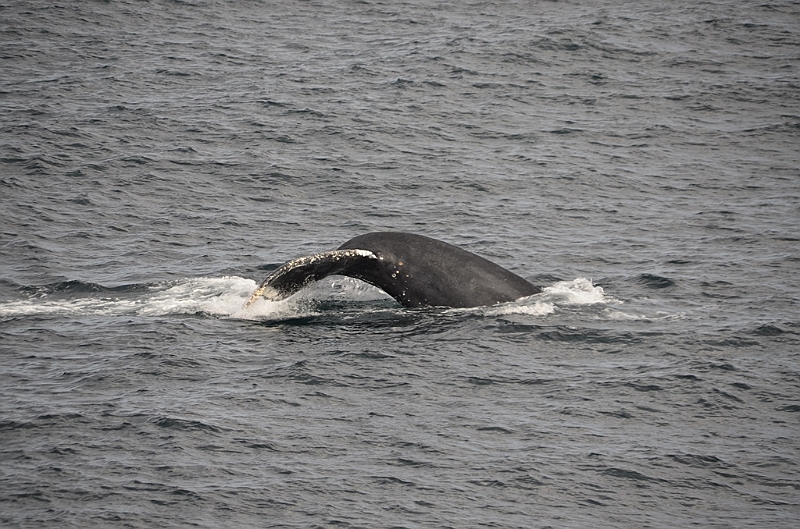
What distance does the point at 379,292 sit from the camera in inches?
674

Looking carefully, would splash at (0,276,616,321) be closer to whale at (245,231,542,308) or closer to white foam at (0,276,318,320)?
white foam at (0,276,318,320)

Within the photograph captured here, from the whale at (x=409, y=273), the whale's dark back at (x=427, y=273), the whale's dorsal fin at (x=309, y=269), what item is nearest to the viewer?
the whale's dorsal fin at (x=309, y=269)

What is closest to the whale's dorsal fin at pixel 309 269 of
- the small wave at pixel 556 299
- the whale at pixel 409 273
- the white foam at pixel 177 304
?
the whale at pixel 409 273

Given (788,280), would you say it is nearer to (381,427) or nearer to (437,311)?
(437,311)

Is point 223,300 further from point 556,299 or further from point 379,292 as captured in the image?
point 556,299

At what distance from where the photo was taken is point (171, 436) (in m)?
12.0

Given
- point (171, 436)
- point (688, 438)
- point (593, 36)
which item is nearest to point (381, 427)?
point (171, 436)

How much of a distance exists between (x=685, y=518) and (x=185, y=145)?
60.4 ft

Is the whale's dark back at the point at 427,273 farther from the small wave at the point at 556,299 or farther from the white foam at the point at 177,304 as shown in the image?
the white foam at the point at 177,304

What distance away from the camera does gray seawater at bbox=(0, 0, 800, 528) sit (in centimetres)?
1124

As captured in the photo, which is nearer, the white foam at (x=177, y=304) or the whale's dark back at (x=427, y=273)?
the whale's dark back at (x=427, y=273)

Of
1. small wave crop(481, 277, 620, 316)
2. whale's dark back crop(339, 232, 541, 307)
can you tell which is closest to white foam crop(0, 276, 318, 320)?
whale's dark back crop(339, 232, 541, 307)

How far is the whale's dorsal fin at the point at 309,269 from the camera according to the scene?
1466 centimetres

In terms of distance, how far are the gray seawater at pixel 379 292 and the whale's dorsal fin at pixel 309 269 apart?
2.12 ft
